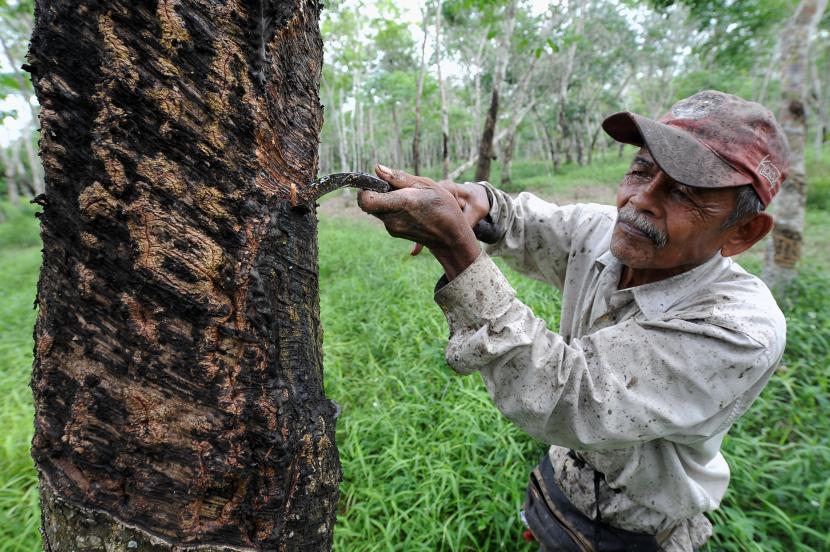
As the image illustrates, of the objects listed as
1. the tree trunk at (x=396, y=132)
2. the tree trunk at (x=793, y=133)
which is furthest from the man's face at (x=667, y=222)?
the tree trunk at (x=396, y=132)

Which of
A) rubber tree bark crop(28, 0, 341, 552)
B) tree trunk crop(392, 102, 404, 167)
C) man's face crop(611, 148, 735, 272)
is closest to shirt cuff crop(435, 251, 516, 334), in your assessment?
rubber tree bark crop(28, 0, 341, 552)

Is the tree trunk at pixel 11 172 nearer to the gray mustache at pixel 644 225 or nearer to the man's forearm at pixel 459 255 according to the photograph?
the man's forearm at pixel 459 255

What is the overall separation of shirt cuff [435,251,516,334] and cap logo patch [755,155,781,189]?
2.49 ft

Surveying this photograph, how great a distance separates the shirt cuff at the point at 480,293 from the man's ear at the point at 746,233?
2.45 ft

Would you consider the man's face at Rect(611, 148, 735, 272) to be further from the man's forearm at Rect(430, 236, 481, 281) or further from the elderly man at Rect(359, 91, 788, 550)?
the man's forearm at Rect(430, 236, 481, 281)

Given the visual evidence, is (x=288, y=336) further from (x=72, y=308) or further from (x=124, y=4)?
(x=124, y=4)

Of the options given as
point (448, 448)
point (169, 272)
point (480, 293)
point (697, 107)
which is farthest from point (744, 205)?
point (448, 448)

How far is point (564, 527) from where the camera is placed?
1.56 metres

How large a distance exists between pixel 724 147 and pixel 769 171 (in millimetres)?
155

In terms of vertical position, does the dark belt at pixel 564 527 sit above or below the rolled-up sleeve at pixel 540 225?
below

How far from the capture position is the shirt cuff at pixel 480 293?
99cm

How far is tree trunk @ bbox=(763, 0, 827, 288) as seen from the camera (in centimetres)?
368

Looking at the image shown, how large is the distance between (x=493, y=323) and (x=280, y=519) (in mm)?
593

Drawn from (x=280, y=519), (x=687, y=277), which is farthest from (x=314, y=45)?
(x=687, y=277)
